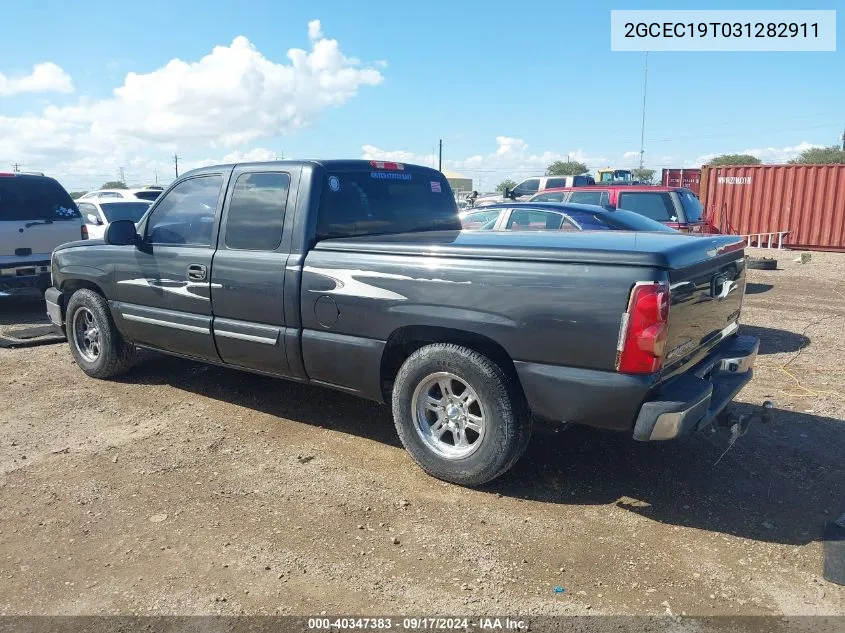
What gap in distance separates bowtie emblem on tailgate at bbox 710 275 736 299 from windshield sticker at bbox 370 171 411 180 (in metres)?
2.44

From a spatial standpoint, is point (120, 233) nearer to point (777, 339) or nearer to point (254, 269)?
point (254, 269)

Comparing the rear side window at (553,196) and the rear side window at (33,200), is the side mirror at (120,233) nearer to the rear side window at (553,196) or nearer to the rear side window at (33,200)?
the rear side window at (33,200)

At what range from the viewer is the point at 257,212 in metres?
4.59

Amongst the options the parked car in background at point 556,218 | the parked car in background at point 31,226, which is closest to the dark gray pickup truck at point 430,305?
the parked car in background at point 556,218

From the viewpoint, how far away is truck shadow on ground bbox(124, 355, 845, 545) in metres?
3.56

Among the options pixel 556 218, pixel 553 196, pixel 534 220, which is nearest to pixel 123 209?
pixel 553 196

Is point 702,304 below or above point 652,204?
below

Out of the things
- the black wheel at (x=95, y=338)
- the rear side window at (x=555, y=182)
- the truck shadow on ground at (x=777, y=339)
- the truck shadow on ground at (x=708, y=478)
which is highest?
the rear side window at (x=555, y=182)

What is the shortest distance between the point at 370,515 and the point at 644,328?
5.68 ft

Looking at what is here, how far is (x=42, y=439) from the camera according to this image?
461 cm

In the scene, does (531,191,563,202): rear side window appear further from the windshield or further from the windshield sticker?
the windshield

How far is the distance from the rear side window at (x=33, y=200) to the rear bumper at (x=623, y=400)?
794cm

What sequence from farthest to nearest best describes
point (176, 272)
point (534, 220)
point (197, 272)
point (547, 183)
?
1. point (547, 183)
2. point (534, 220)
3. point (176, 272)
4. point (197, 272)

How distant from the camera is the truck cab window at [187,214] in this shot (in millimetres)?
4914
